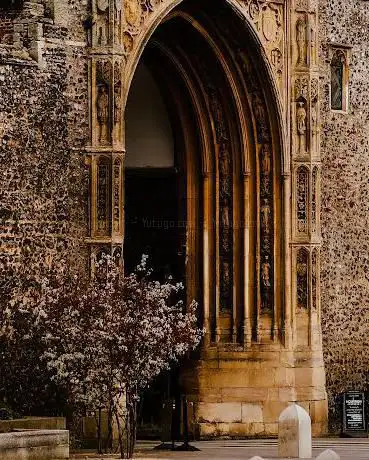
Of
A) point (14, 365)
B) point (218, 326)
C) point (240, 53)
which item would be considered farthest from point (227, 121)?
point (14, 365)

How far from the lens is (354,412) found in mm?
45469

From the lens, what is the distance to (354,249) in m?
46.9

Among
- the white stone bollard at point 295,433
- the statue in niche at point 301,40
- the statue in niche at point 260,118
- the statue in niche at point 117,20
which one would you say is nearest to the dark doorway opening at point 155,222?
the statue in niche at point 260,118

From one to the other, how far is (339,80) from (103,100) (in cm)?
895

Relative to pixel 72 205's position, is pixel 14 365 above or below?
below

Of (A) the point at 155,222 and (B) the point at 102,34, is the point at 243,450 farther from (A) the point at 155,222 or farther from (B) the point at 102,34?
(B) the point at 102,34

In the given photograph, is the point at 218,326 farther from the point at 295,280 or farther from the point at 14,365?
the point at 14,365

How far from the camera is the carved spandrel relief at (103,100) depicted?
39594 millimetres

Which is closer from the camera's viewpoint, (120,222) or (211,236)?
(120,222)

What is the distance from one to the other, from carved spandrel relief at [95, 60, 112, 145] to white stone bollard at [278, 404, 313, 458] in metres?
6.78

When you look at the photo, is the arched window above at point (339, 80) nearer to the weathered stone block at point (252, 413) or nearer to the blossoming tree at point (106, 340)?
the weathered stone block at point (252, 413)

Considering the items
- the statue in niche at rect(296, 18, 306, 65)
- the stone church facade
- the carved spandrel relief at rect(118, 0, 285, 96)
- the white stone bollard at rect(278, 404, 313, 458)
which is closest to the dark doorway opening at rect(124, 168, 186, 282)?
the stone church facade

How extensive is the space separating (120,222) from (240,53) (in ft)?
19.9

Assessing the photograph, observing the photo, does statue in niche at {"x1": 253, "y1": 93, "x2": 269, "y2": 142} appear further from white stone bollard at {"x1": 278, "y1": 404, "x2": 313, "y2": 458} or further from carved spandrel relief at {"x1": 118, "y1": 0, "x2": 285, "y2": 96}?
white stone bollard at {"x1": 278, "y1": 404, "x2": 313, "y2": 458}
